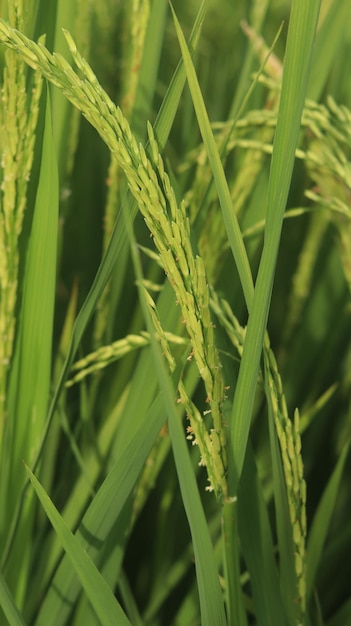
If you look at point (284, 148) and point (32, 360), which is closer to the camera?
point (284, 148)

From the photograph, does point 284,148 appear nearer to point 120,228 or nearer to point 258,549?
point 120,228

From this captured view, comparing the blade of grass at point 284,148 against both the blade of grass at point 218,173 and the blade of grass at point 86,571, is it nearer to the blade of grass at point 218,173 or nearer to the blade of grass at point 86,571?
the blade of grass at point 218,173

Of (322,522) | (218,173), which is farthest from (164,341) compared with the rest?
(322,522)

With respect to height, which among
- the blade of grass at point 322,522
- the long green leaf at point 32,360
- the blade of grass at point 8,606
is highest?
the long green leaf at point 32,360

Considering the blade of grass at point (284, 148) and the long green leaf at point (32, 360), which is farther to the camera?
the long green leaf at point (32, 360)

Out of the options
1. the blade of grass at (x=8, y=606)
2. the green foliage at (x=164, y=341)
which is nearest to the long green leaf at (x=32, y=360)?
the green foliage at (x=164, y=341)

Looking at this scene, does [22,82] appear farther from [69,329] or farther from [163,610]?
[163,610]

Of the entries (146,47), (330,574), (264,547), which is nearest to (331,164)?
(146,47)

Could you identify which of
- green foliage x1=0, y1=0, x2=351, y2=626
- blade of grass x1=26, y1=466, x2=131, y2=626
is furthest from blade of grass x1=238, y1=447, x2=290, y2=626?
blade of grass x1=26, y1=466, x2=131, y2=626
